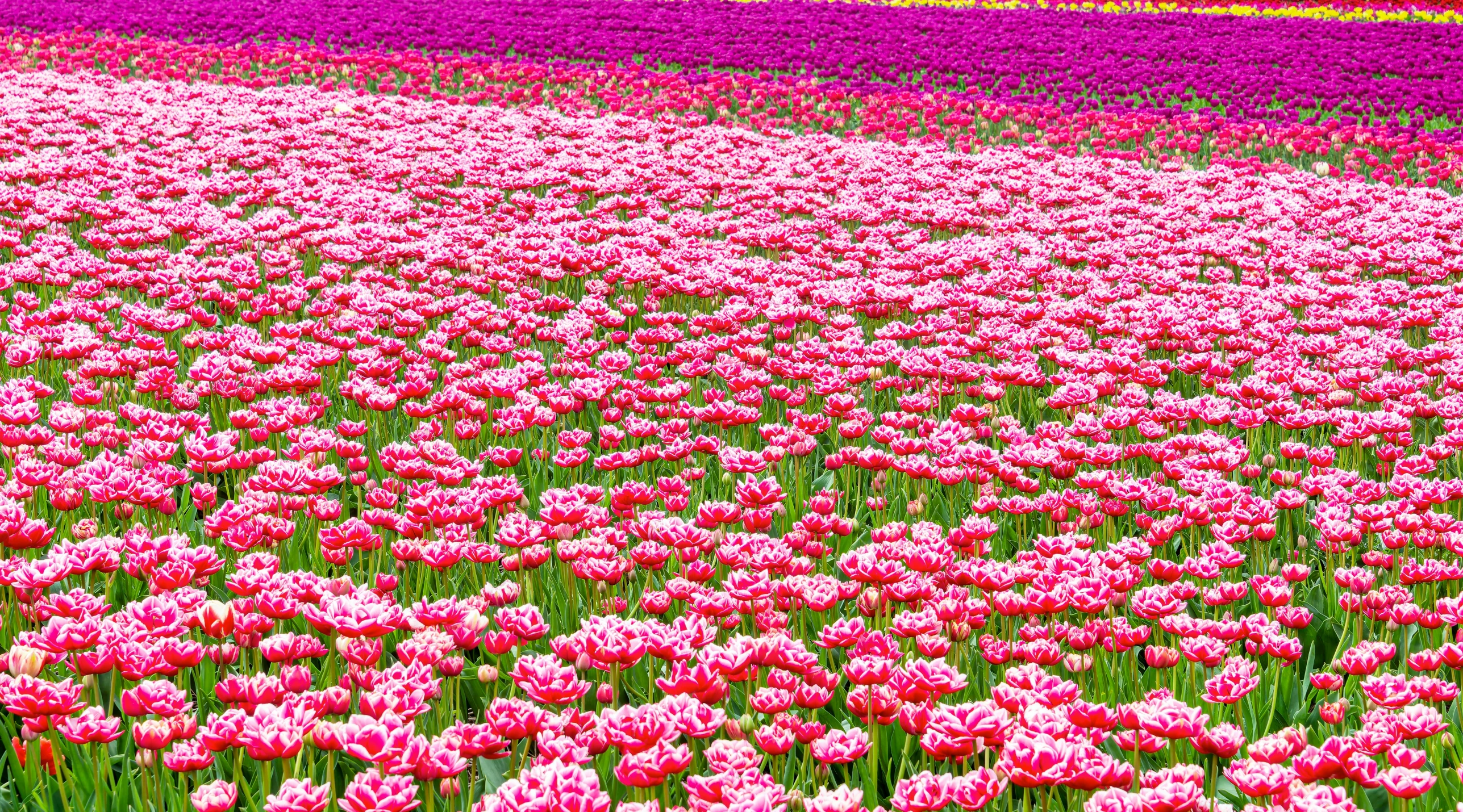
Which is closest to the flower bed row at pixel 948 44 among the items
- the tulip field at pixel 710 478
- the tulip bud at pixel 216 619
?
the tulip field at pixel 710 478

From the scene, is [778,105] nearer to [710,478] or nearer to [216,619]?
[710,478]

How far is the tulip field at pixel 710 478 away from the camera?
2.68m

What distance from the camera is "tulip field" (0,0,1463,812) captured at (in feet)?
8.79

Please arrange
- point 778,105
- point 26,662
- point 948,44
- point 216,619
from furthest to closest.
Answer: point 948,44 → point 778,105 → point 216,619 → point 26,662

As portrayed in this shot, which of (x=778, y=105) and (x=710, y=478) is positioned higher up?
(x=778, y=105)

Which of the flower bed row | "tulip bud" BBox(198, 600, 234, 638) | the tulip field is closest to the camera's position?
the tulip field

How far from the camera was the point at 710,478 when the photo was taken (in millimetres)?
5293

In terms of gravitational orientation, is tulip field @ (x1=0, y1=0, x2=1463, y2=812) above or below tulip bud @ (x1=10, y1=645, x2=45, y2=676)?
below

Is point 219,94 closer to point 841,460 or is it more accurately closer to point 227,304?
point 227,304

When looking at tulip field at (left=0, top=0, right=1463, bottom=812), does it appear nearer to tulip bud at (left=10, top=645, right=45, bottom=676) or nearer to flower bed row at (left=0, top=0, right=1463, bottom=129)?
tulip bud at (left=10, top=645, right=45, bottom=676)

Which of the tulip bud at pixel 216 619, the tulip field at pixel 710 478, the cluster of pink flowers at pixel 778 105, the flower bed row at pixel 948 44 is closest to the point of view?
the tulip field at pixel 710 478

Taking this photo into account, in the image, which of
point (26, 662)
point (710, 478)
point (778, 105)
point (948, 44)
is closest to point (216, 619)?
point (26, 662)

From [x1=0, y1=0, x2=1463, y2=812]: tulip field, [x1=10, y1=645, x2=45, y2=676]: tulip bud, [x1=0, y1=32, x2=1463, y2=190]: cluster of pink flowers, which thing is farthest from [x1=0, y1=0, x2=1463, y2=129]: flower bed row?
[x1=10, y1=645, x2=45, y2=676]: tulip bud

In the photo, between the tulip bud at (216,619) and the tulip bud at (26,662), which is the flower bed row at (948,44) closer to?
the tulip bud at (216,619)
